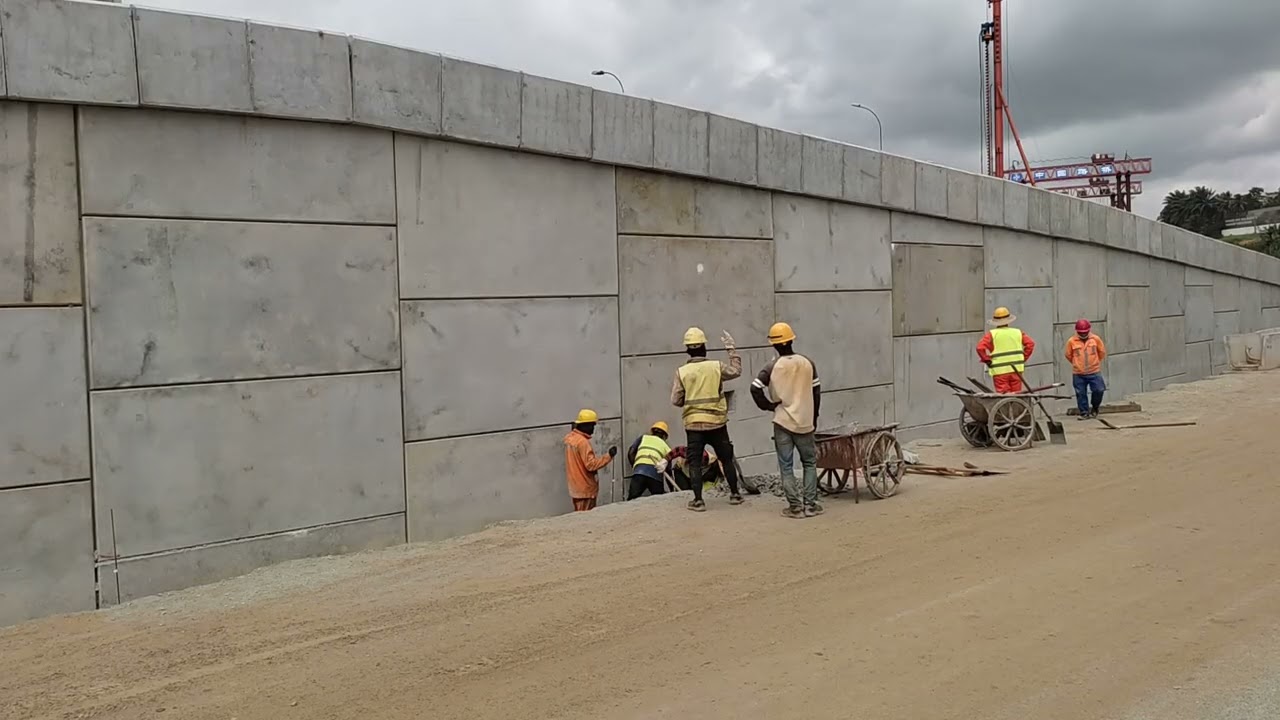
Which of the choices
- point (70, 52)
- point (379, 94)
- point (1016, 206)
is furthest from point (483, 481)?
point (1016, 206)

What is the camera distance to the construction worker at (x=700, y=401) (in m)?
9.20

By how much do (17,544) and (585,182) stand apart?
6005mm

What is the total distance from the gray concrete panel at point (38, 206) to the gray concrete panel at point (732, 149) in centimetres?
681

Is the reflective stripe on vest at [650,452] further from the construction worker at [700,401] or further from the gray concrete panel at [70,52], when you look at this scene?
the gray concrete panel at [70,52]

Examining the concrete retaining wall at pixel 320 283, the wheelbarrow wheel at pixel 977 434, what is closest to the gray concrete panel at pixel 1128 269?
the wheelbarrow wheel at pixel 977 434

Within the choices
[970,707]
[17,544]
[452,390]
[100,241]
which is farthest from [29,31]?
[970,707]

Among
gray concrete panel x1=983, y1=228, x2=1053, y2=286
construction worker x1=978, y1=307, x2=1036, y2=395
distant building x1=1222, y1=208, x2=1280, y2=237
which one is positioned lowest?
construction worker x1=978, y1=307, x2=1036, y2=395

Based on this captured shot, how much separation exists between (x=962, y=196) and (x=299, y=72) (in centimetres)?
1115

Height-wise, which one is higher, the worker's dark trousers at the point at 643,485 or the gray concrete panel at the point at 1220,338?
the gray concrete panel at the point at 1220,338

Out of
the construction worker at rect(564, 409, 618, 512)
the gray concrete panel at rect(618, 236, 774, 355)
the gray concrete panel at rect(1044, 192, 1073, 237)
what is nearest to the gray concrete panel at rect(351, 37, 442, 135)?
the gray concrete panel at rect(618, 236, 774, 355)

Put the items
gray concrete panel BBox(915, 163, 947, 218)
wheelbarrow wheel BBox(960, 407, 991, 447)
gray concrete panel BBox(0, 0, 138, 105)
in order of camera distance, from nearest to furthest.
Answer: gray concrete panel BBox(0, 0, 138, 105), wheelbarrow wheel BBox(960, 407, 991, 447), gray concrete panel BBox(915, 163, 947, 218)

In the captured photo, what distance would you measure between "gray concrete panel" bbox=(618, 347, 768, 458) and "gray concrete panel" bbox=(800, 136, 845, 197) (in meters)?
2.42

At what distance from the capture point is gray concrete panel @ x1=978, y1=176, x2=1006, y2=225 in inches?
613

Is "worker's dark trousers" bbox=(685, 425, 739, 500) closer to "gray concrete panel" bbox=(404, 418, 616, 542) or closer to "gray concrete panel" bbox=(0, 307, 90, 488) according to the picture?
"gray concrete panel" bbox=(404, 418, 616, 542)
